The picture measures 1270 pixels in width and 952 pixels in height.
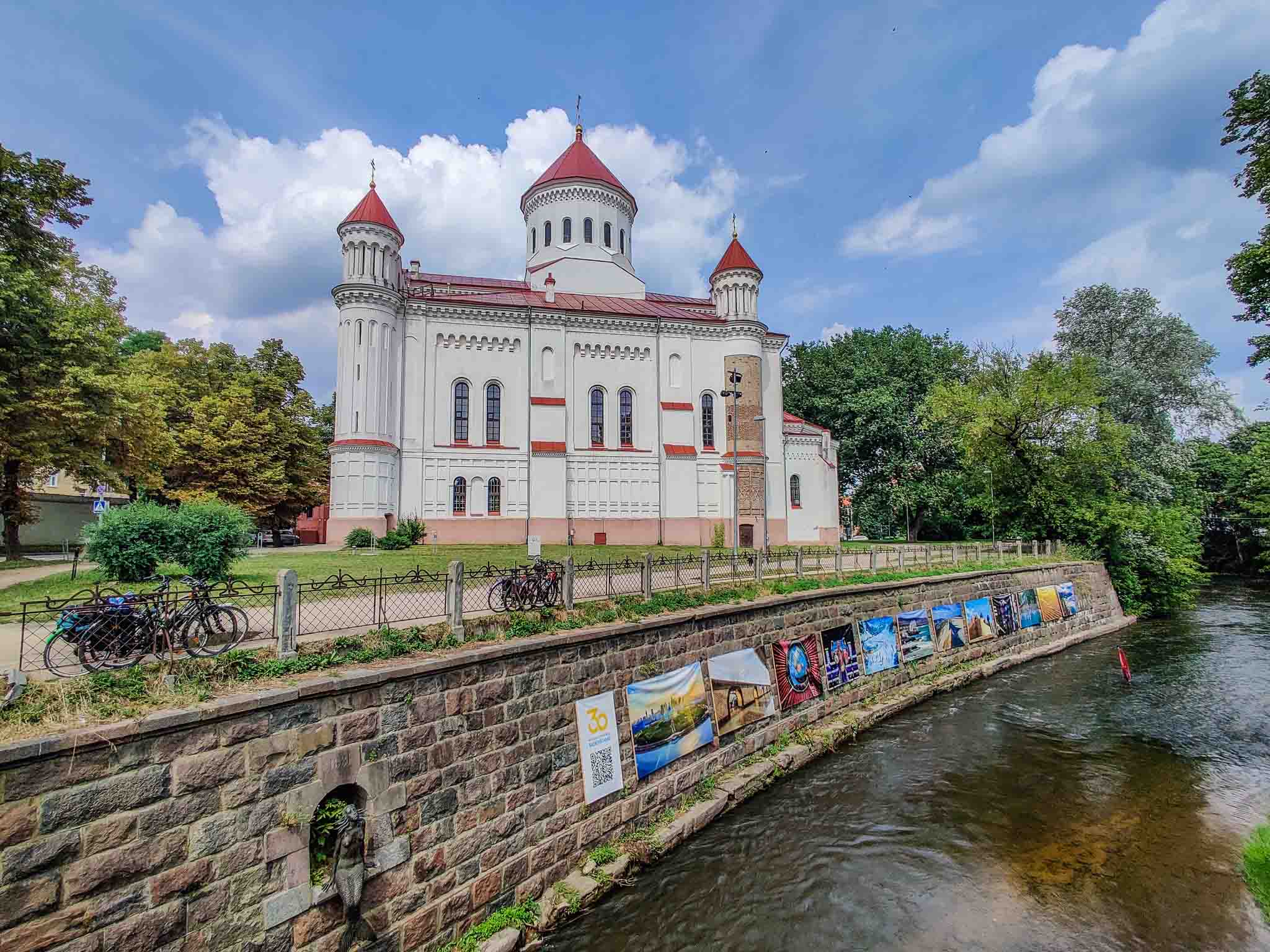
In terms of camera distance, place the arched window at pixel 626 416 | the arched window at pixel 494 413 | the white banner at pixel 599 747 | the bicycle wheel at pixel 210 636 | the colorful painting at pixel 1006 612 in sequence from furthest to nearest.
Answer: the arched window at pixel 626 416, the arched window at pixel 494 413, the colorful painting at pixel 1006 612, the white banner at pixel 599 747, the bicycle wheel at pixel 210 636

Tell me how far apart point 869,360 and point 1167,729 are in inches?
1411

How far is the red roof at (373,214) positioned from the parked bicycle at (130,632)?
1142 inches

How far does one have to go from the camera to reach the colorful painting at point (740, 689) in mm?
11406

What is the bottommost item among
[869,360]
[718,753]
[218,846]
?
[718,753]

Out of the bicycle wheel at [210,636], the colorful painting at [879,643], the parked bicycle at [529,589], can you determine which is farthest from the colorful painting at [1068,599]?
the bicycle wheel at [210,636]

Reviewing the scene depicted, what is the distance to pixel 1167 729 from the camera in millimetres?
14078

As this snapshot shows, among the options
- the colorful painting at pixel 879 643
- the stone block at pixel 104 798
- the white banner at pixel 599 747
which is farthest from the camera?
the colorful painting at pixel 879 643

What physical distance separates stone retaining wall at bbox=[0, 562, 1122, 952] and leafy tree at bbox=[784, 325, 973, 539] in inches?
1454

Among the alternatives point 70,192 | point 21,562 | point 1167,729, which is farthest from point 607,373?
point 1167,729

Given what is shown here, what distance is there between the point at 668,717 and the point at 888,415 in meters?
37.7

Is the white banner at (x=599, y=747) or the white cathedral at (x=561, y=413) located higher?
the white cathedral at (x=561, y=413)

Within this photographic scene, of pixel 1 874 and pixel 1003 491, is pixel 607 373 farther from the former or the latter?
pixel 1 874

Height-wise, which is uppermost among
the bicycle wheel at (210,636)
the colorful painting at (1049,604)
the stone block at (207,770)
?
the bicycle wheel at (210,636)

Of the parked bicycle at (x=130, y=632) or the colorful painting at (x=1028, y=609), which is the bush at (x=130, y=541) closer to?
the parked bicycle at (x=130, y=632)
